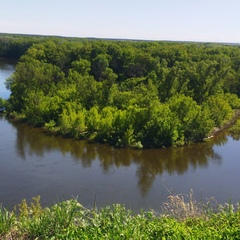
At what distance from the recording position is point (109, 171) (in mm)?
21312

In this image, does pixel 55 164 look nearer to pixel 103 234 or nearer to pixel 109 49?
pixel 103 234

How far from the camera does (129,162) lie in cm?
2322

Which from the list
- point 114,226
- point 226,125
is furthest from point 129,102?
point 114,226

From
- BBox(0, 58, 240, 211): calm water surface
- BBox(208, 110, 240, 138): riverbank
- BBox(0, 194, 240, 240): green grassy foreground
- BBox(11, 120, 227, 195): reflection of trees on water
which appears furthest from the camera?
BBox(208, 110, 240, 138): riverbank

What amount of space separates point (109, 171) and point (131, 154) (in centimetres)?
363

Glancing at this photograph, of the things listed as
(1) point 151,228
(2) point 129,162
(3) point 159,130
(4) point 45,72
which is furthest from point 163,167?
(4) point 45,72

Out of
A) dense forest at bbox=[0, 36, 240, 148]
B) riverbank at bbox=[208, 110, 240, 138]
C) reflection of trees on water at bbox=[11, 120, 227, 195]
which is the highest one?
dense forest at bbox=[0, 36, 240, 148]

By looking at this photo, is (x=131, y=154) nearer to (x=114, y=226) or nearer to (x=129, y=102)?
(x=129, y=102)

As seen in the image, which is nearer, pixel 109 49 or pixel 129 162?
pixel 129 162

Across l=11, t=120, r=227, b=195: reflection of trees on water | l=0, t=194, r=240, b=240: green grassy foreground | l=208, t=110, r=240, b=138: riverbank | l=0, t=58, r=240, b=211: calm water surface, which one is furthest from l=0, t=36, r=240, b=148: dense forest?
l=0, t=194, r=240, b=240: green grassy foreground

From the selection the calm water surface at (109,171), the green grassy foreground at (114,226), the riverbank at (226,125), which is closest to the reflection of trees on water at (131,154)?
the calm water surface at (109,171)

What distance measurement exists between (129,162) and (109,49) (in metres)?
29.3

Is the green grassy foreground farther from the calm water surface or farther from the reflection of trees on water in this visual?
the reflection of trees on water

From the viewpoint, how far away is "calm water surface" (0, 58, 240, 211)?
17609mm
